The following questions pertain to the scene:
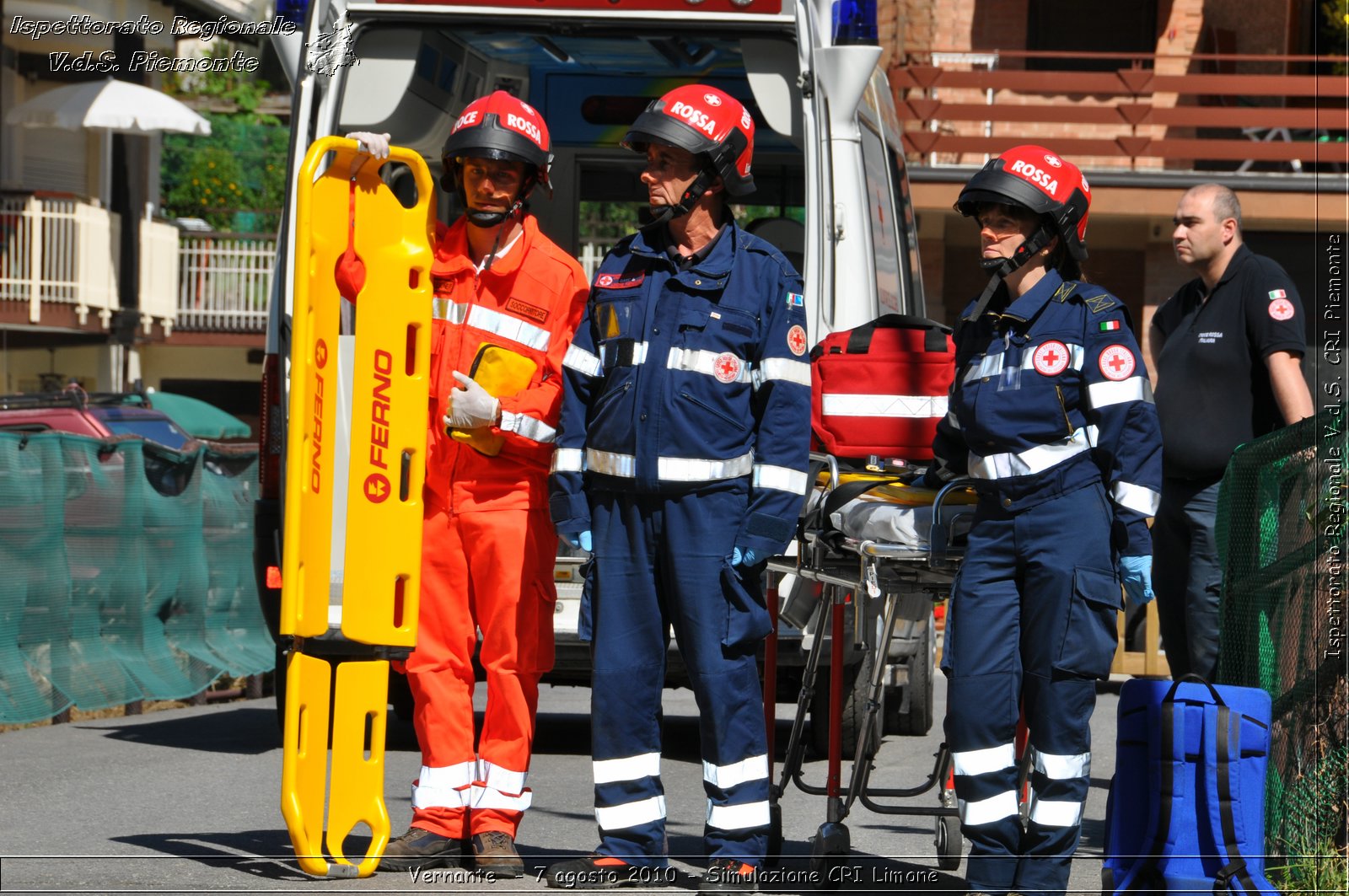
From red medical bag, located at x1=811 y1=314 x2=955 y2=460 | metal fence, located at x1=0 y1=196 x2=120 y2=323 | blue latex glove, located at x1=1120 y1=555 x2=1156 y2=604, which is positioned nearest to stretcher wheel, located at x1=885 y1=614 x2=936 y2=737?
red medical bag, located at x1=811 y1=314 x2=955 y2=460

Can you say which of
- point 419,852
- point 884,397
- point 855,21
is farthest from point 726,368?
point 855,21

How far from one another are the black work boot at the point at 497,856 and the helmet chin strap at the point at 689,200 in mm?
1849

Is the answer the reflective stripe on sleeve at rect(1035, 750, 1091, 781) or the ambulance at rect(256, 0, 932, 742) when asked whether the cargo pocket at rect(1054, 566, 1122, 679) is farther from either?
the ambulance at rect(256, 0, 932, 742)

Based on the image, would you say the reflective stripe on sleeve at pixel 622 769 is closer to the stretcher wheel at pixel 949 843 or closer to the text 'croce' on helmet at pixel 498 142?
the stretcher wheel at pixel 949 843

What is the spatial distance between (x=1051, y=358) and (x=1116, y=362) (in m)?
0.17

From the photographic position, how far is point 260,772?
7805 millimetres

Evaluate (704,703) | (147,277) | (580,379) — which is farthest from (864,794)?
(147,277)

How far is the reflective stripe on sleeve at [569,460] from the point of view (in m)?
5.35

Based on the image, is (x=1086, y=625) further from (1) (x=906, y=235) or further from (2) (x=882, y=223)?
(1) (x=906, y=235)

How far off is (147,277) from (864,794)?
22.4 m

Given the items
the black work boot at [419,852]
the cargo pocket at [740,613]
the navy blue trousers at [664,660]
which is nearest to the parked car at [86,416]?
the black work boot at [419,852]

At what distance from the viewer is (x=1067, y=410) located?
5000 millimetres

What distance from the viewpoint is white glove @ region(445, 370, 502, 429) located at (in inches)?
215

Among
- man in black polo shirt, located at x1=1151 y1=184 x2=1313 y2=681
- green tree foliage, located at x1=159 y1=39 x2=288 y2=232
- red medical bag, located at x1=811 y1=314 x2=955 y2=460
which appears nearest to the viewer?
red medical bag, located at x1=811 y1=314 x2=955 y2=460
